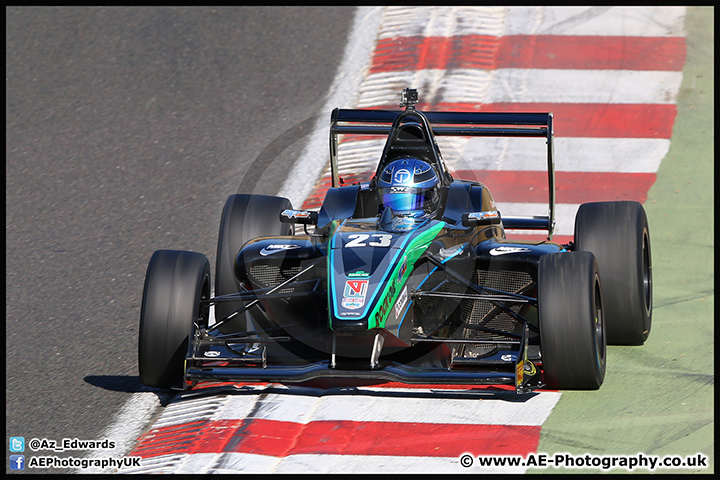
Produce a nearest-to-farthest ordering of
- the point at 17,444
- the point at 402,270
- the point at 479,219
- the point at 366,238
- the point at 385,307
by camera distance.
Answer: the point at 385,307, the point at 17,444, the point at 402,270, the point at 366,238, the point at 479,219

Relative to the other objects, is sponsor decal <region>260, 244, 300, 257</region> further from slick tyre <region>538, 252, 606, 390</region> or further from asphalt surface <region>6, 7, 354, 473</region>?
slick tyre <region>538, 252, 606, 390</region>

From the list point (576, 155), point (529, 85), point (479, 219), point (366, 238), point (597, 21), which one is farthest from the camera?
point (597, 21)

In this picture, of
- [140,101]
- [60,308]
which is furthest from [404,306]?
[140,101]

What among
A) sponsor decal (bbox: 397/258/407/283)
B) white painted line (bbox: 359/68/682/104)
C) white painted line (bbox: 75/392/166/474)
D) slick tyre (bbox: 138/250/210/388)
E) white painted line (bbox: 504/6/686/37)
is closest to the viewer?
white painted line (bbox: 75/392/166/474)

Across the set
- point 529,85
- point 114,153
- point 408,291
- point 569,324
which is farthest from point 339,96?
point 569,324

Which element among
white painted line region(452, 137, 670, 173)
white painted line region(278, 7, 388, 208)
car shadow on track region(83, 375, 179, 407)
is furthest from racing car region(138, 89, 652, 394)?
white painted line region(452, 137, 670, 173)

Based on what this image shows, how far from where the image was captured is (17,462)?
19.6 feet

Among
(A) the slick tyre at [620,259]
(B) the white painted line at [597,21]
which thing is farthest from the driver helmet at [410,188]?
(B) the white painted line at [597,21]

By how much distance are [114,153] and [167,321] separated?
5.79m

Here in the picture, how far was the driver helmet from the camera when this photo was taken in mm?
7027

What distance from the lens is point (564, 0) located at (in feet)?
46.6

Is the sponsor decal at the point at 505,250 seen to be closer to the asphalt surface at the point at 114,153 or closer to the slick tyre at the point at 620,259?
the slick tyre at the point at 620,259

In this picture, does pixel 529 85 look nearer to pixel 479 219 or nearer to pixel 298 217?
pixel 298 217

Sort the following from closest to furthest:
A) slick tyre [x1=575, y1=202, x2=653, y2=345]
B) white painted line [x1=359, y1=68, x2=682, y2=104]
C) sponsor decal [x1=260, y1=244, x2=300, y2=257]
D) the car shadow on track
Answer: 1. the car shadow on track
2. slick tyre [x1=575, y1=202, x2=653, y2=345]
3. sponsor decal [x1=260, y1=244, x2=300, y2=257]
4. white painted line [x1=359, y1=68, x2=682, y2=104]
